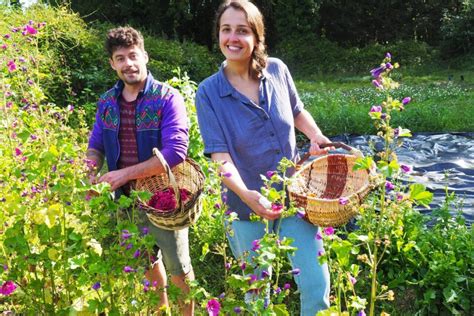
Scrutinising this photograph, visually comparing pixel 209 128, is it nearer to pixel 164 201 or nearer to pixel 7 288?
pixel 164 201

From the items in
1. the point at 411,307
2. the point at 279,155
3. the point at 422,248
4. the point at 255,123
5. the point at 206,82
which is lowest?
the point at 411,307

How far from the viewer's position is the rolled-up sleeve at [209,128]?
1.98 meters

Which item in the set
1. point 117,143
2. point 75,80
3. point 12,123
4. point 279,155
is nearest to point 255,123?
point 279,155

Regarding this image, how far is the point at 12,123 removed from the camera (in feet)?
8.45

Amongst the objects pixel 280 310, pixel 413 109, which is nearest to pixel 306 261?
pixel 280 310

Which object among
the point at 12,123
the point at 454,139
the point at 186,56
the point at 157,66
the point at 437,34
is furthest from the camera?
the point at 437,34

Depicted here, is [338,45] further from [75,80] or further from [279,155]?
[279,155]

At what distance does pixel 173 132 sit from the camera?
220cm

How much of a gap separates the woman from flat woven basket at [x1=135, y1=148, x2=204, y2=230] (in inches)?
6.4

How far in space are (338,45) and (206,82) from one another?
18.5 metres

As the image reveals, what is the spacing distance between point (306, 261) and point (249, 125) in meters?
0.57

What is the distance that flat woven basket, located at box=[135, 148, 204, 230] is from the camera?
6.27 feet

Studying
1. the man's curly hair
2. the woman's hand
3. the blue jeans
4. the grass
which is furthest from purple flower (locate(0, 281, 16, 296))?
the grass

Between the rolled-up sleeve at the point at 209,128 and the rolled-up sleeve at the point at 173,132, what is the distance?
19cm
